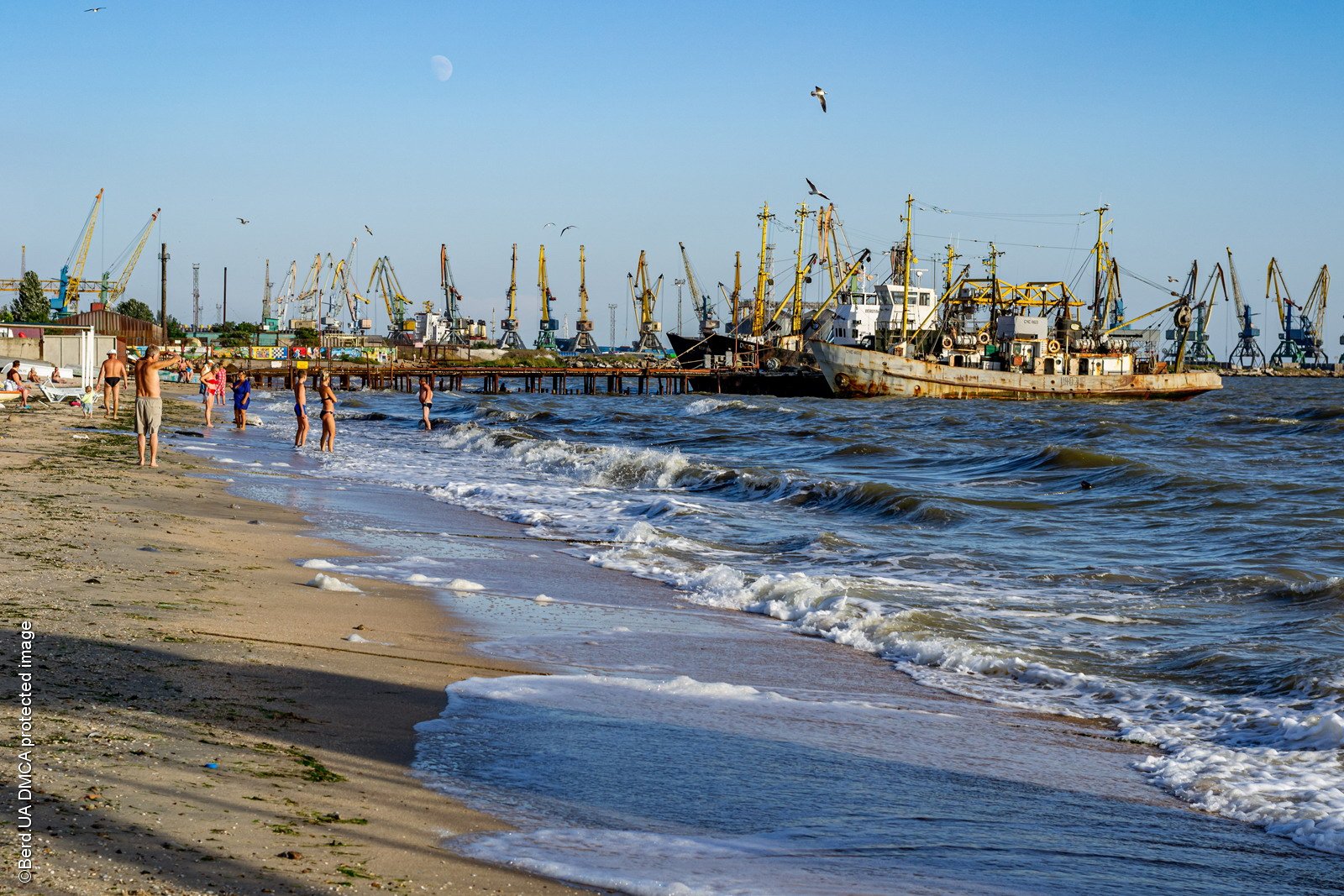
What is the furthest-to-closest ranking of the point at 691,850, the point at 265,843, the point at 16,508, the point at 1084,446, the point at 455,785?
the point at 1084,446 → the point at 16,508 → the point at 455,785 → the point at 691,850 → the point at 265,843

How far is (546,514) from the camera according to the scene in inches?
593

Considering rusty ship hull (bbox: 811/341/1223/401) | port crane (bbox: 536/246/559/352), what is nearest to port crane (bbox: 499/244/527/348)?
port crane (bbox: 536/246/559/352)

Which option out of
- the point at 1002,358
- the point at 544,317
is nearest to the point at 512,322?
the point at 544,317

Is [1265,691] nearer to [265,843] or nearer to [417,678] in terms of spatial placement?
[417,678]

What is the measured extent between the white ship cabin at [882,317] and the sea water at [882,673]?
156 feet

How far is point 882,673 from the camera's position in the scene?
732cm

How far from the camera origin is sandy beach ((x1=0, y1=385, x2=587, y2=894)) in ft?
11.0

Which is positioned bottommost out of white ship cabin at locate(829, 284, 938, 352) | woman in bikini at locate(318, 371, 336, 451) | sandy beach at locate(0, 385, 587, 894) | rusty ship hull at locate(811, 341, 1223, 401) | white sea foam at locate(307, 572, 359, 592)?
white sea foam at locate(307, 572, 359, 592)

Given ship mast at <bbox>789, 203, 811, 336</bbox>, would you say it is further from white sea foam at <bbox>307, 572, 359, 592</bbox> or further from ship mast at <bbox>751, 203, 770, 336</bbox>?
white sea foam at <bbox>307, 572, 359, 592</bbox>

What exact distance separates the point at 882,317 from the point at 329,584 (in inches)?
2482

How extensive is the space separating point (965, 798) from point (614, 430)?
32.0 m

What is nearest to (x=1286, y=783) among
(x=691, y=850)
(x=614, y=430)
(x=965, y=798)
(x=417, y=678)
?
(x=965, y=798)

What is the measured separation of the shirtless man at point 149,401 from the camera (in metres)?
15.8

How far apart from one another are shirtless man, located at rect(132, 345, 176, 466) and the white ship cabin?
176 ft
